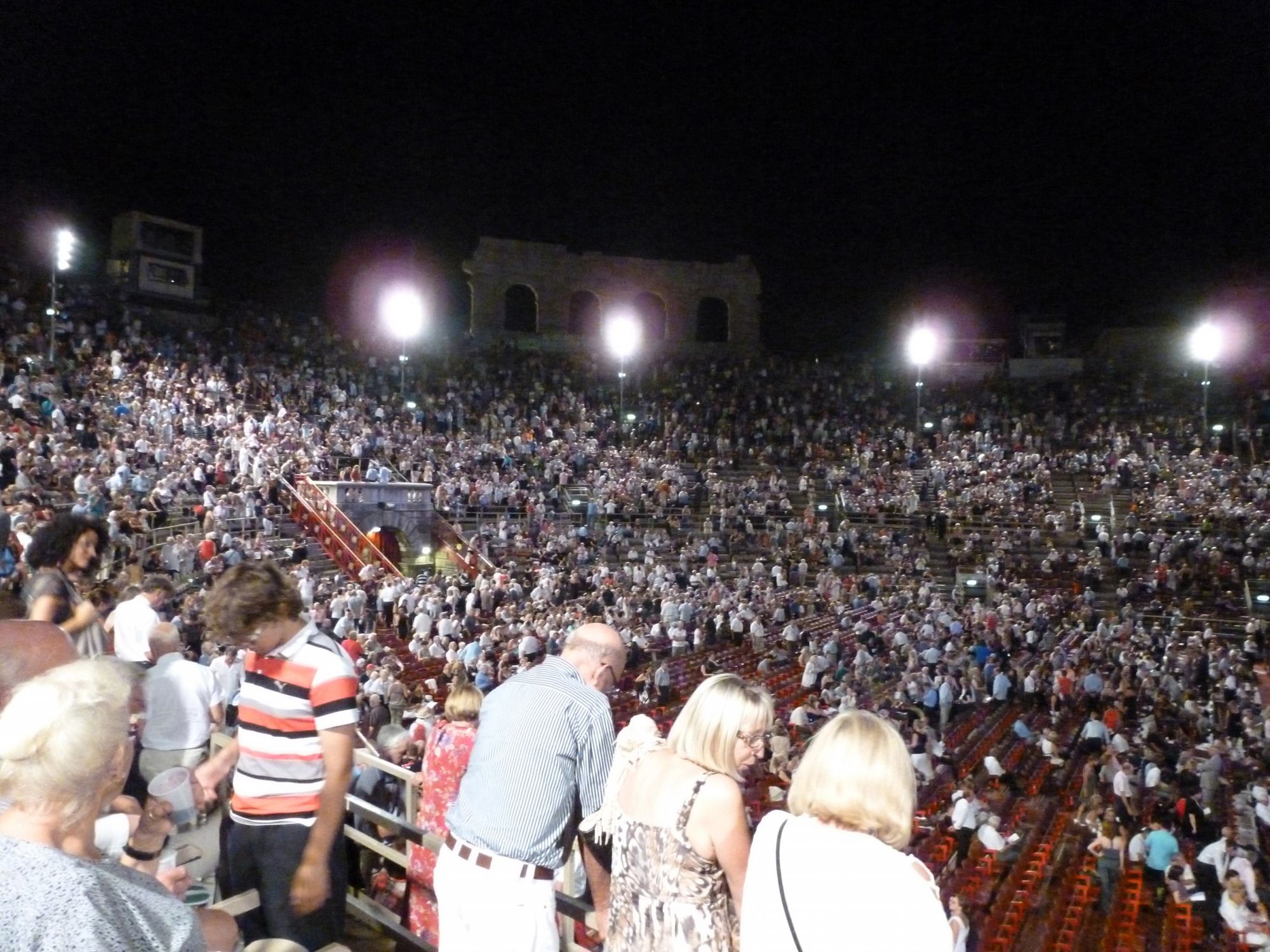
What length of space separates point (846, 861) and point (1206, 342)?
3542 centimetres

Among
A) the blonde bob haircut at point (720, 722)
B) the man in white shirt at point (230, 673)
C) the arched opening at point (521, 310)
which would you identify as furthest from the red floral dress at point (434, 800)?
the arched opening at point (521, 310)

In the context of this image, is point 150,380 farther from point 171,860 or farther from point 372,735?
point 171,860

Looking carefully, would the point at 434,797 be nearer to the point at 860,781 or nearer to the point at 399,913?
the point at 399,913

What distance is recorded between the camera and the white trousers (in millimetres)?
2510

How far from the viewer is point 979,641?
1647 centimetres

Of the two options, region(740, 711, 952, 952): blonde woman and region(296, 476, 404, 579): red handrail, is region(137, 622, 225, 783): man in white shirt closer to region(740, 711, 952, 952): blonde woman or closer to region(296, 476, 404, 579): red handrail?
region(740, 711, 952, 952): blonde woman

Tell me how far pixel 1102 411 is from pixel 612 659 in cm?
3096

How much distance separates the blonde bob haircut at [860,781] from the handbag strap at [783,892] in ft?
0.26

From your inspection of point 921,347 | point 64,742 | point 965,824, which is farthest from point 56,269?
point 921,347

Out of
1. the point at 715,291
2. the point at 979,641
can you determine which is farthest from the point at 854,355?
the point at 979,641

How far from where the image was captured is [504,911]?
252cm

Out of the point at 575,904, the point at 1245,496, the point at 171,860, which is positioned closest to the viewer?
the point at 171,860

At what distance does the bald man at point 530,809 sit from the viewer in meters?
2.51

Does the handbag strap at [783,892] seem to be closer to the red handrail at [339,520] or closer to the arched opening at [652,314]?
the red handrail at [339,520]
